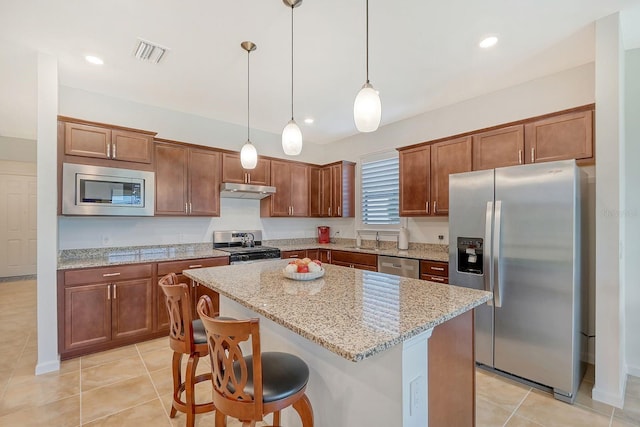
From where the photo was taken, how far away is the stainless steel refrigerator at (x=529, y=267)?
7.55 ft

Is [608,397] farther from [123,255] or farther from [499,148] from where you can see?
[123,255]

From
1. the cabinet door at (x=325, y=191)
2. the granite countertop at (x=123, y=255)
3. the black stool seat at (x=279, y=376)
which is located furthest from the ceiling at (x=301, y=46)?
the black stool seat at (x=279, y=376)

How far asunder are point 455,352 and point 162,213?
3.47 metres

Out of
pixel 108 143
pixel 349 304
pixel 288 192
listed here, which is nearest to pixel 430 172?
pixel 288 192

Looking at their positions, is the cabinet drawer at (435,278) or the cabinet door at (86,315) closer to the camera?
the cabinet door at (86,315)

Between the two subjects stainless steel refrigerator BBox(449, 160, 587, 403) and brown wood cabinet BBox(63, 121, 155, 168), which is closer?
stainless steel refrigerator BBox(449, 160, 587, 403)

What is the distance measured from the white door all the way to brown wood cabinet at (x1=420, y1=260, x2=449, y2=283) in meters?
7.63

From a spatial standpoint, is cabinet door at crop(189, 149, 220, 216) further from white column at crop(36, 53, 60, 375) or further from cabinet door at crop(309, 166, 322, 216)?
cabinet door at crop(309, 166, 322, 216)

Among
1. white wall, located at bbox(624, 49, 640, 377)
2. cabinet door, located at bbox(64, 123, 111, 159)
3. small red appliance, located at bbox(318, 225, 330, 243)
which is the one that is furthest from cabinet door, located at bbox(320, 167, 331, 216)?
white wall, located at bbox(624, 49, 640, 377)

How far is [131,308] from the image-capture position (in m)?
3.19

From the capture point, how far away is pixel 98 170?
10.4 feet

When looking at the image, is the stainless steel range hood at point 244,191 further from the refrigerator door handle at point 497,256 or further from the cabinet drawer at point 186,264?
the refrigerator door handle at point 497,256

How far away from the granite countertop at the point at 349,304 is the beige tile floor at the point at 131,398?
1022mm

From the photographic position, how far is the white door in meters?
5.98
